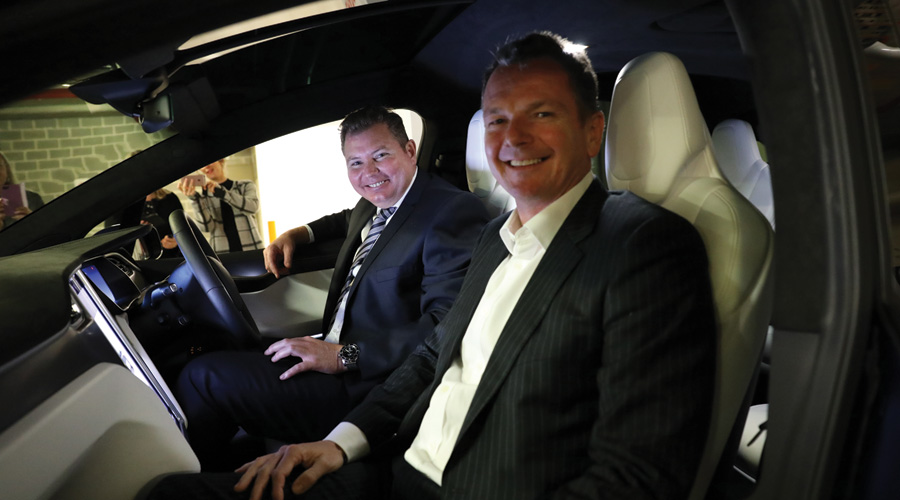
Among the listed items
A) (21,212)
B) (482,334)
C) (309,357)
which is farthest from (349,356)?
(21,212)

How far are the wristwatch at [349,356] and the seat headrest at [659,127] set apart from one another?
0.99 meters

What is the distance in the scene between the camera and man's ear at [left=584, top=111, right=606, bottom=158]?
120cm

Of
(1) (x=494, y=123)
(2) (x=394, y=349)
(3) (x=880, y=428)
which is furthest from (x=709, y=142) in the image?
(2) (x=394, y=349)

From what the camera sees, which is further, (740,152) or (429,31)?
(740,152)

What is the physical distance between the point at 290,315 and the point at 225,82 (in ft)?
3.15

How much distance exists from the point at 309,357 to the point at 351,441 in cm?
57

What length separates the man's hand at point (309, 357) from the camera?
5.93ft

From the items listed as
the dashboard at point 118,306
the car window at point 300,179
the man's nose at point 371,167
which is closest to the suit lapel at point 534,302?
the dashboard at point 118,306

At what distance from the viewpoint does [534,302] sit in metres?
1.02

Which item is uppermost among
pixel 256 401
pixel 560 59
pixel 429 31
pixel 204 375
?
pixel 429 31

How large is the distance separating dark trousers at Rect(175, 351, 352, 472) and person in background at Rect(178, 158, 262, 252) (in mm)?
2793

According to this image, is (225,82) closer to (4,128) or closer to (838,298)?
(838,298)

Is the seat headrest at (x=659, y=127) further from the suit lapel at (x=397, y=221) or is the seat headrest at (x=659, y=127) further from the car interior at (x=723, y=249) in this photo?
the suit lapel at (x=397, y=221)

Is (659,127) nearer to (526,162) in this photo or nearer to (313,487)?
(526,162)
